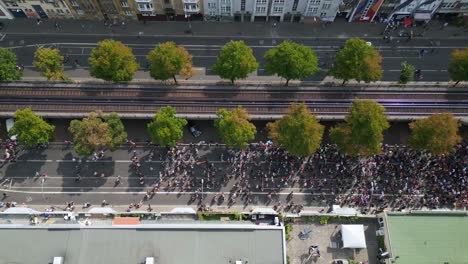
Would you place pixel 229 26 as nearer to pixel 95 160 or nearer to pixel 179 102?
pixel 179 102

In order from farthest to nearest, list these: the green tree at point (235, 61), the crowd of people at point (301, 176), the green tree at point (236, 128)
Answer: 1. the green tree at point (235, 61)
2. the crowd of people at point (301, 176)
3. the green tree at point (236, 128)

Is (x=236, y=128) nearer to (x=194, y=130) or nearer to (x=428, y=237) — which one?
(x=194, y=130)

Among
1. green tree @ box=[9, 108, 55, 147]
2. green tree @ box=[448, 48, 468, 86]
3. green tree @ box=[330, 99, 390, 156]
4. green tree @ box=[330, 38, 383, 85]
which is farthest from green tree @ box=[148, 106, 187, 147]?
green tree @ box=[448, 48, 468, 86]

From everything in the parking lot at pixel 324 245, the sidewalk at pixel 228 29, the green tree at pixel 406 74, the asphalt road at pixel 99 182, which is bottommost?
the parking lot at pixel 324 245

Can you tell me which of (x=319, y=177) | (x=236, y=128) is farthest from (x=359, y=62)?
(x=236, y=128)

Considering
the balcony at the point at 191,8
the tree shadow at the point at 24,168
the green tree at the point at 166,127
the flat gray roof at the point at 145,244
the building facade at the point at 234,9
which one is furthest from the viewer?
the balcony at the point at 191,8

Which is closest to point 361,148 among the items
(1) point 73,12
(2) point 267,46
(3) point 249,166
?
(3) point 249,166

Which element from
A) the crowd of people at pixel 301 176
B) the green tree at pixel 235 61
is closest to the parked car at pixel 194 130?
the crowd of people at pixel 301 176

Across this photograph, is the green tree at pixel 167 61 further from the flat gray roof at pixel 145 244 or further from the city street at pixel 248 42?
the flat gray roof at pixel 145 244
